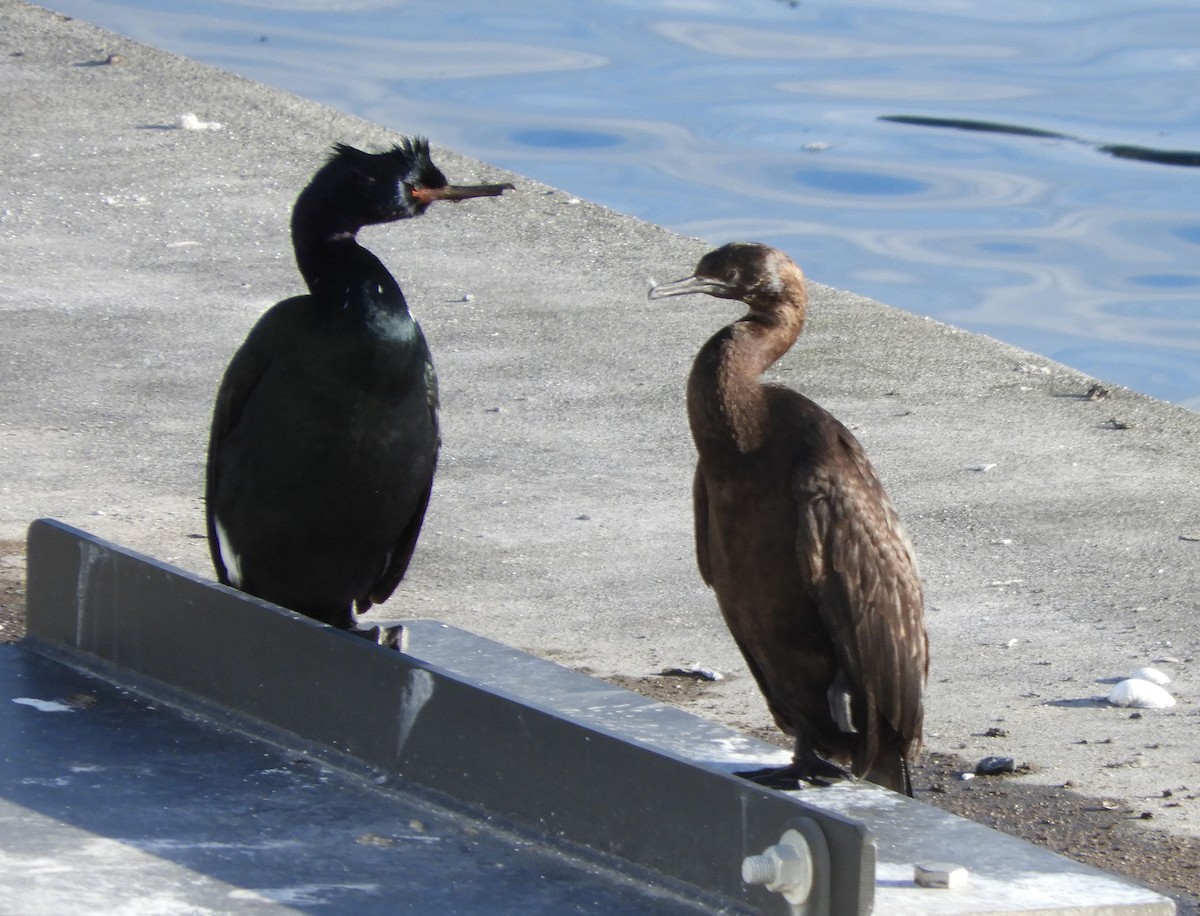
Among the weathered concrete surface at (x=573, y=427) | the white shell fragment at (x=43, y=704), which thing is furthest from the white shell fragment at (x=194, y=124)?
the white shell fragment at (x=43, y=704)

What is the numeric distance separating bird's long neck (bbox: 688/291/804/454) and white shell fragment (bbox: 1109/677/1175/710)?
4.66ft

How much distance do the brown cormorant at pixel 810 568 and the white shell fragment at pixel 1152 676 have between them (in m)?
1.25

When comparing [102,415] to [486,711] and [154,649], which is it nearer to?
[154,649]

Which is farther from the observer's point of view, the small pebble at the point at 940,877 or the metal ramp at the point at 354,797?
the small pebble at the point at 940,877

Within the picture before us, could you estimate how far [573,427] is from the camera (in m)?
6.25

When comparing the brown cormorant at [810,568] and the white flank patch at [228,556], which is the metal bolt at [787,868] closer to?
the brown cormorant at [810,568]

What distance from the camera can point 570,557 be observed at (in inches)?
208

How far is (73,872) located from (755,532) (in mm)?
1613

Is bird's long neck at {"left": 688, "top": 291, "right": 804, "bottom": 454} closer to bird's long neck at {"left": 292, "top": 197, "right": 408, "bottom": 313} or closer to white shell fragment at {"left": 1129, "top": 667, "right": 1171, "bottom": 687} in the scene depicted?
bird's long neck at {"left": 292, "top": 197, "right": 408, "bottom": 313}

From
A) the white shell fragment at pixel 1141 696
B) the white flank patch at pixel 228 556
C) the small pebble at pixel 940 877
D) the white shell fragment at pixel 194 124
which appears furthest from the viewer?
the white shell fragment at pixel 194 124

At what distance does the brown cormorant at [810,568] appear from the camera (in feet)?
11.1

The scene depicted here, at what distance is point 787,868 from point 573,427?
433 cm

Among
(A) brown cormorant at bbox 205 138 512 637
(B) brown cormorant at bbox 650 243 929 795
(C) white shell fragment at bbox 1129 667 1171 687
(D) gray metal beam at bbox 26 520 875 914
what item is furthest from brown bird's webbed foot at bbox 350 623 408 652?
(C) white shell fragment at bbox 1129 667 1171 687

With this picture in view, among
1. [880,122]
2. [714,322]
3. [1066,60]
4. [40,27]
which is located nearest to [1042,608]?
[714,322]
